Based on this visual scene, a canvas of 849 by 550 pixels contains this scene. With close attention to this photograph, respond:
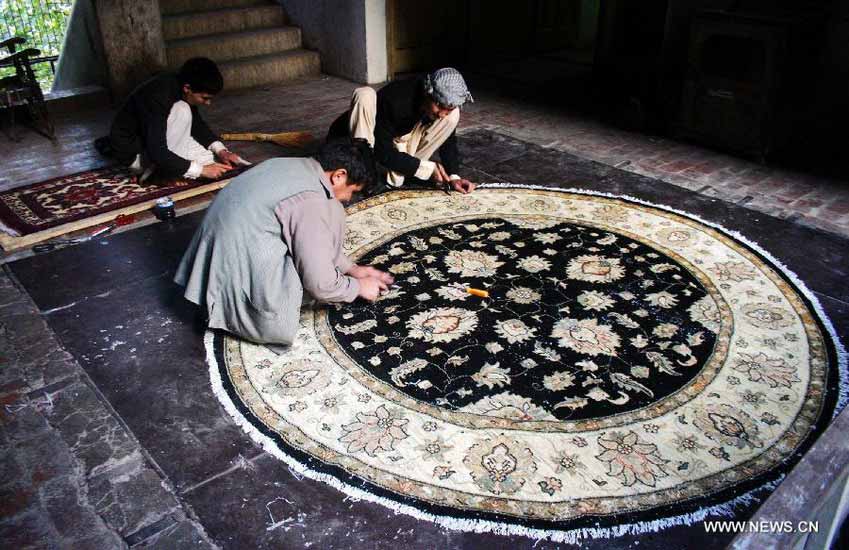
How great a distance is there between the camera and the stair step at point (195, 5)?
22.0 ft

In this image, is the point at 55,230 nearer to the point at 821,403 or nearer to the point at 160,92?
the point at 160,92

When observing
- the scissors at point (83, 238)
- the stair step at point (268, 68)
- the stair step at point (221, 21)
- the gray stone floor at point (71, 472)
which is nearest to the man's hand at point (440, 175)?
the scissors at point (83, 238)

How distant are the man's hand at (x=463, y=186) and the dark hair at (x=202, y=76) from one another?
1.48 metres

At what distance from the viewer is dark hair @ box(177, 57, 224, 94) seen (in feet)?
12.0

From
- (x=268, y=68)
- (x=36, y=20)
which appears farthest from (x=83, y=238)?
(x=36, y=20)

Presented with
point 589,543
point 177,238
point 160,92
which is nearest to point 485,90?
point 160,92

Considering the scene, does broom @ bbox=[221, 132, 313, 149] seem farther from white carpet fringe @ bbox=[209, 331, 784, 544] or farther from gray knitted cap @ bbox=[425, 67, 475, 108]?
white carpet fringe @ bbox=[209, 331, 784, 544]

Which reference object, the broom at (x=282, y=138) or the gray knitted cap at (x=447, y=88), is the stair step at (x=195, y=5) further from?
the gray knitted cap at (x=447, y=88)

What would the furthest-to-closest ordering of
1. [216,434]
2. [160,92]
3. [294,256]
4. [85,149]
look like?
[85,149] → [160,92] → [294,256] → [216,434]

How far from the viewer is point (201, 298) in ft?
8.62

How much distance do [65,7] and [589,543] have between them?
8.16m

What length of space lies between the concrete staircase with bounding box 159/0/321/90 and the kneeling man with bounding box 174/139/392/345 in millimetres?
4380

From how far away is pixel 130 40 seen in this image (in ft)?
19.5

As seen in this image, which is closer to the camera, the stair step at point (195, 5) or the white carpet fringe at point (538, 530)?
the white carpet fringe at point (538, 530)
